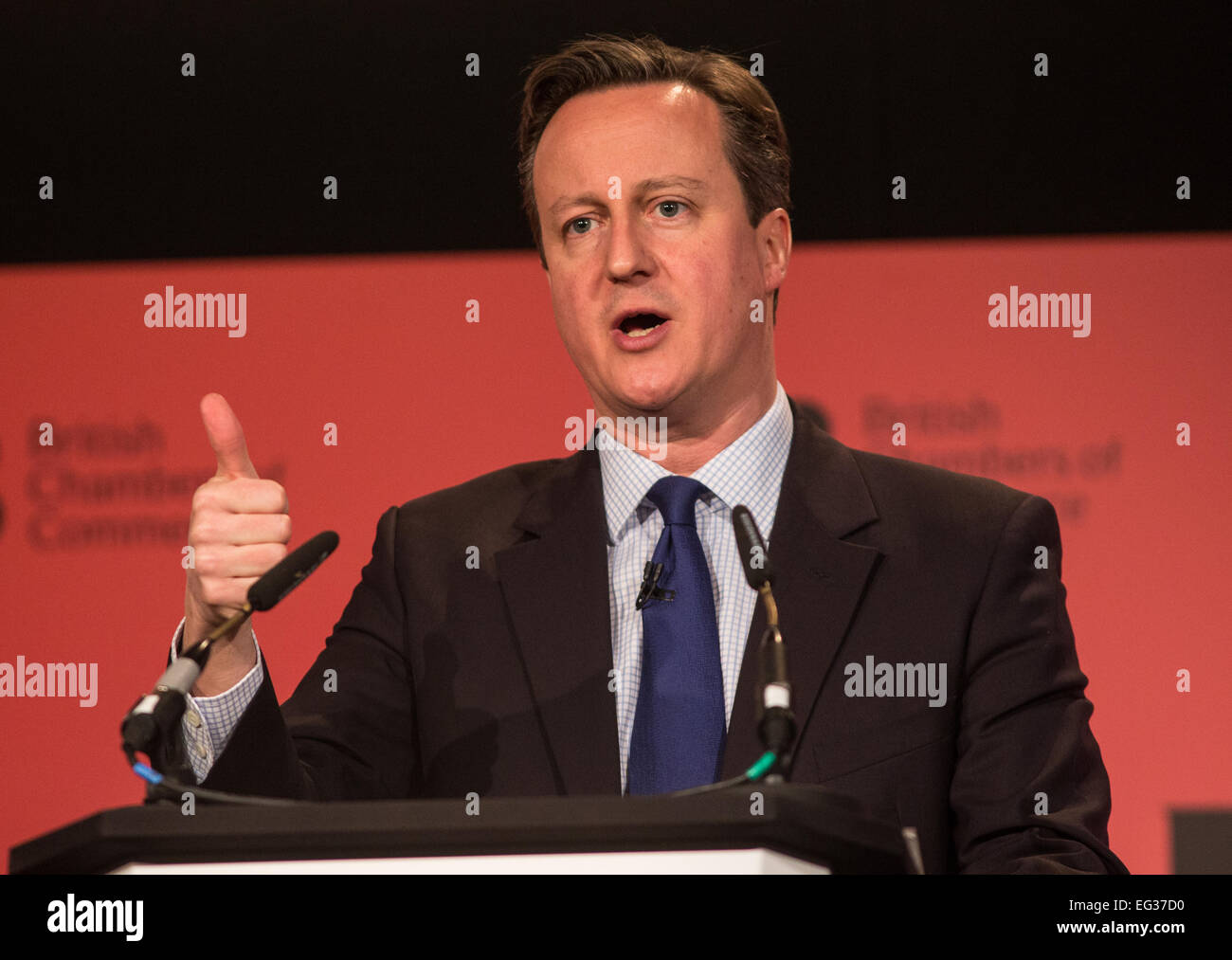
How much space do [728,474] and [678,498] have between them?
14 centimetres

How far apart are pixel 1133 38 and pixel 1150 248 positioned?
0.46 meters

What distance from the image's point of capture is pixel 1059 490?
9.99ft

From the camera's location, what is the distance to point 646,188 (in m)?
2.20

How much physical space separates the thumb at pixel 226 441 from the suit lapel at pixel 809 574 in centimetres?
71

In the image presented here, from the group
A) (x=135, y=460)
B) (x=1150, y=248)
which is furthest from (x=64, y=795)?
(x=1150, y=248)

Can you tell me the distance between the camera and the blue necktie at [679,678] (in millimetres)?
1854

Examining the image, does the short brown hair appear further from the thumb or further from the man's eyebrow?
the thumb

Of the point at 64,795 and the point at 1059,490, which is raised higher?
the point at 1059,490

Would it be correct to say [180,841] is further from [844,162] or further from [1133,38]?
[1133,38]

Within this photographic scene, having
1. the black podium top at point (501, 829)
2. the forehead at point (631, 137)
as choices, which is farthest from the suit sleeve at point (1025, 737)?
the forehead at point (631, 137)

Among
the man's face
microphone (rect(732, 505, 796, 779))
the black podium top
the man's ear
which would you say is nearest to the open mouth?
the man's face

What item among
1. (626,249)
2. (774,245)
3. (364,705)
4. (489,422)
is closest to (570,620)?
(364,705)
